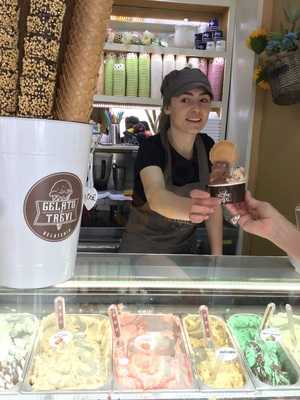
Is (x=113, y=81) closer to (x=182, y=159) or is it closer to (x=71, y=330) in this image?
(x=182, y=159)

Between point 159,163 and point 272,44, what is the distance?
56.9 inches

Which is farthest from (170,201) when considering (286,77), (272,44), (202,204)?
(272,44)

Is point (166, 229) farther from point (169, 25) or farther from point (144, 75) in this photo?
point (169, 25)

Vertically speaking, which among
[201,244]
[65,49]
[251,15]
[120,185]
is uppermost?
[251,15]

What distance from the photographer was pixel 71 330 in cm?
116

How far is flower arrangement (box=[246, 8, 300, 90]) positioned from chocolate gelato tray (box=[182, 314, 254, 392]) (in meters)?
2.04

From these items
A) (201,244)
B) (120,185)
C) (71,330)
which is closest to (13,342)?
(71,330)

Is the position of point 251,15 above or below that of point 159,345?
above

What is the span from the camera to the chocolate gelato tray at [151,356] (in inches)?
38.3

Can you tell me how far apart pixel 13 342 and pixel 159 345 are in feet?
1.24

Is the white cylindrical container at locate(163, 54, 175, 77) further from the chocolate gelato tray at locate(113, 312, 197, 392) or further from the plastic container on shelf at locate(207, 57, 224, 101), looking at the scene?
the chocolate gelato tray at locate(113, 312, 197, 392)

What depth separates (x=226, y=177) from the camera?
1099mm

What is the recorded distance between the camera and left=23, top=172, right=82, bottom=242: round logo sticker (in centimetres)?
77

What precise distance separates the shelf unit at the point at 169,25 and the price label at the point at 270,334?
9.02 ft
